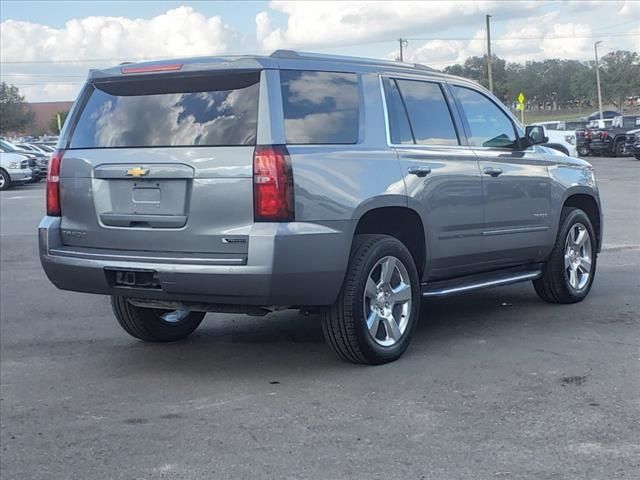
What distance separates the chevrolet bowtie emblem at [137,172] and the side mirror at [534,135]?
131 inches

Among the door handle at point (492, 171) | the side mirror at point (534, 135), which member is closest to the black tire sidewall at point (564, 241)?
the side mirror at point (534, 135)

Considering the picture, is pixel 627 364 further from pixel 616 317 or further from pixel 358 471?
pixel 358 471

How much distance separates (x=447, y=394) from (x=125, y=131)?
257 centimetres

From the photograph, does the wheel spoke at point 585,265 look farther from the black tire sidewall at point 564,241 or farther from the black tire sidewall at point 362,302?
the black tire sidewall at point 362,302

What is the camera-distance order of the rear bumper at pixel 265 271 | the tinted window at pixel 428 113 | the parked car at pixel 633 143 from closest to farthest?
1. the rear bumper at pixel 265 271
2. the tinted window at pixel 428 113
3. the parked car at pixel 633 143

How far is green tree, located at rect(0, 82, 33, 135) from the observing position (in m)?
81.1

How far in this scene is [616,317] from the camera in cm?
686

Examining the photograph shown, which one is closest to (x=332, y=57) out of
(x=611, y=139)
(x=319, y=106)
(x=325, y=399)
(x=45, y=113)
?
(x=319, y=106)

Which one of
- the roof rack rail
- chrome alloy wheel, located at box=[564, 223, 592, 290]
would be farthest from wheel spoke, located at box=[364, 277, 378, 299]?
chrome alloy wheel, located at box=[564, 223, 592, 290]

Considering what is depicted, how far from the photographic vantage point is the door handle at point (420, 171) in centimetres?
576

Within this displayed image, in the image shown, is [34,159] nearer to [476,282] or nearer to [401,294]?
[476,282]

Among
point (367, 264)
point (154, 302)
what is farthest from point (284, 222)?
point (154, 302)

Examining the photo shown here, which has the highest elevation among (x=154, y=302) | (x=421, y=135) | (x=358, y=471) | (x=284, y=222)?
(x=421, y=135)

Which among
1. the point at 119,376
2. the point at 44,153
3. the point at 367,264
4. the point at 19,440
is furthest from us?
the point at 44,153
